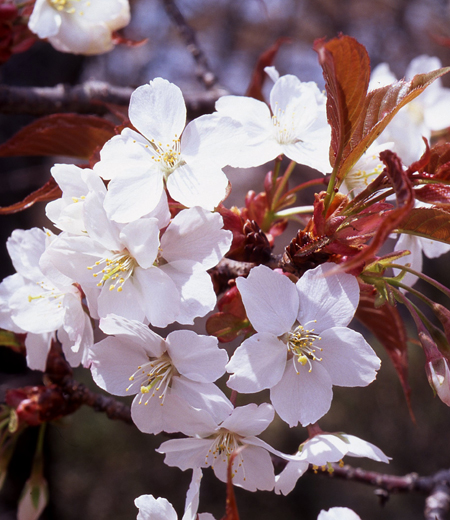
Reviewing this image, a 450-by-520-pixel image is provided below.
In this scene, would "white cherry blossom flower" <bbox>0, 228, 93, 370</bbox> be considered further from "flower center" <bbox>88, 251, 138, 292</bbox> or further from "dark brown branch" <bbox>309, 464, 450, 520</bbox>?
"dark brown branch" <bbox>309, 464, 450, 520</bbox>

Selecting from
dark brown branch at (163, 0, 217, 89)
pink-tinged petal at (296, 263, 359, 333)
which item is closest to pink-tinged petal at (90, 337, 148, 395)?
pink-tinged petal at (296, 263, 359, 333)

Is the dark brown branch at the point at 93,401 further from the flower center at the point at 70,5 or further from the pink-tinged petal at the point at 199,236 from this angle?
Answer: the flower center at the point at 70,5

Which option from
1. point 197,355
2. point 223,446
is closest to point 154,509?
point 223,446

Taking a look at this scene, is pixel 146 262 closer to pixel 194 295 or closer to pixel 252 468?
pixel 194 295

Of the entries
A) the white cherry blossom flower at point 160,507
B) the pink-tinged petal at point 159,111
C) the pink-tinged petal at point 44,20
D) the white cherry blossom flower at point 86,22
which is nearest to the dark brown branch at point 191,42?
the white cherry blossom flower at point 86,22

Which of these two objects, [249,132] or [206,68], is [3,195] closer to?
[206,68]
